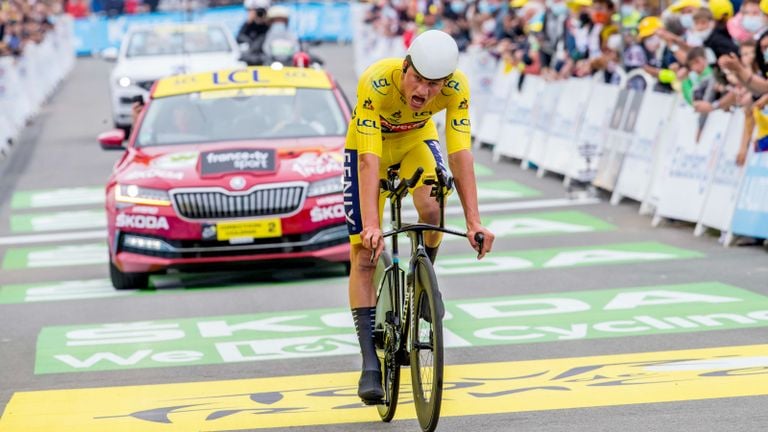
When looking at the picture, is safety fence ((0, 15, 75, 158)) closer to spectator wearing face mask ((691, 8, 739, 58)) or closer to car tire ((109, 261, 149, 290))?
car tire ((109, 261, 149, 290))

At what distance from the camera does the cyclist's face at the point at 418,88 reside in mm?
6539

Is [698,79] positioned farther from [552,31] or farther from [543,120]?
[552,31]

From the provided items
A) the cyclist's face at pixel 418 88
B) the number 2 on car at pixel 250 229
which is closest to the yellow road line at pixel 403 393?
the cyclist's face at pixel 418 88

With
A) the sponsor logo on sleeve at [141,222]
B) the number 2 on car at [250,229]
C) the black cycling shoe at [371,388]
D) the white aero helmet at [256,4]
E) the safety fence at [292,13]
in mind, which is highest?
the black cycling shoe at [371,388]

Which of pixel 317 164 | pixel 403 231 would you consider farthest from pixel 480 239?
pixel 317 164

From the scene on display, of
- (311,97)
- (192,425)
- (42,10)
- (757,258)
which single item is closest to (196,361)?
(192,425)

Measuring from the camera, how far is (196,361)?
895 centimetres

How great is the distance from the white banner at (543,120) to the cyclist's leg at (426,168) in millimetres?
12195

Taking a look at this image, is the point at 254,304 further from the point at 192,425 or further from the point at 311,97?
the point at 192,425

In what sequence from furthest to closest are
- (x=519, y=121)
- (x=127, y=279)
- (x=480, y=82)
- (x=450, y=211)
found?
(x=480, y=82) → (x=519, y=121) → (x=450, y=211) → (x=127, y=279)

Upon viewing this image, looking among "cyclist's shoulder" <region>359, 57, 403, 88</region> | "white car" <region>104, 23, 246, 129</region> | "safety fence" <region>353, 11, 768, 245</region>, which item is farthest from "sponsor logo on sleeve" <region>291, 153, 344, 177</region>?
"white car" <region>104, 23, 246, 129</region>

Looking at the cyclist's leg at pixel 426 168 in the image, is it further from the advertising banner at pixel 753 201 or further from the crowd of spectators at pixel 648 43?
the crowd of spectators at pixel 648 43

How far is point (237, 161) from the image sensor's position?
38.9 feet

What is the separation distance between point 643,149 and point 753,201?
3247mm
